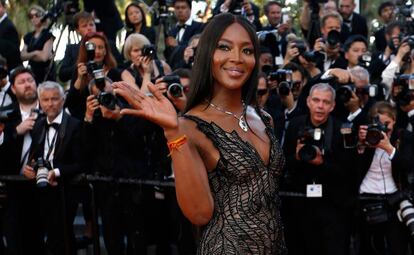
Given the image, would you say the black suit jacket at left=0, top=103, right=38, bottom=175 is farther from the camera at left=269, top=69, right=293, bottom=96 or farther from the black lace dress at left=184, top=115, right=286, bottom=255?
the black lace dress at left=184, top=115, right=286, bottom=255

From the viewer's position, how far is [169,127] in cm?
436

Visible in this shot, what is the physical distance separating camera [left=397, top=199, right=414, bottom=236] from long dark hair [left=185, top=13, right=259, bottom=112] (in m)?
5.12

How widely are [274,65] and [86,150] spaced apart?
2.78 m

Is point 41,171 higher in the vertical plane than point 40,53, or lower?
lower

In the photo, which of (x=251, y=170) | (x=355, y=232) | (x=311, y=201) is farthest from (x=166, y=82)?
(x=251, y=170)

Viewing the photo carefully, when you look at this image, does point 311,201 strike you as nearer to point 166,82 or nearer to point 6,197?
point 166,82

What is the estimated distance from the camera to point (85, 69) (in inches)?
401

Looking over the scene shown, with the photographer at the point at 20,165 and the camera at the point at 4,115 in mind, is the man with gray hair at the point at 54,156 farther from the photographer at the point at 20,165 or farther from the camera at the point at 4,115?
the camera at the point at 4,115

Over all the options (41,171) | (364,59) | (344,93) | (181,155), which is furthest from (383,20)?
(181,155)

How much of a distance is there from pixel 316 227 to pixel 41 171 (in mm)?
2508

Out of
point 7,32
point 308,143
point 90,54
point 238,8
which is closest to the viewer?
point 308,143

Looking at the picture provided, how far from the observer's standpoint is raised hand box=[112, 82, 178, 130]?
14.1ft

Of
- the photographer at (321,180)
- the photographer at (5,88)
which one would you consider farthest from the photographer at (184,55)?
the photographer at (5,88)

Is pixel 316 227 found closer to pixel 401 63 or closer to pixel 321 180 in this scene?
pixel 321 180
